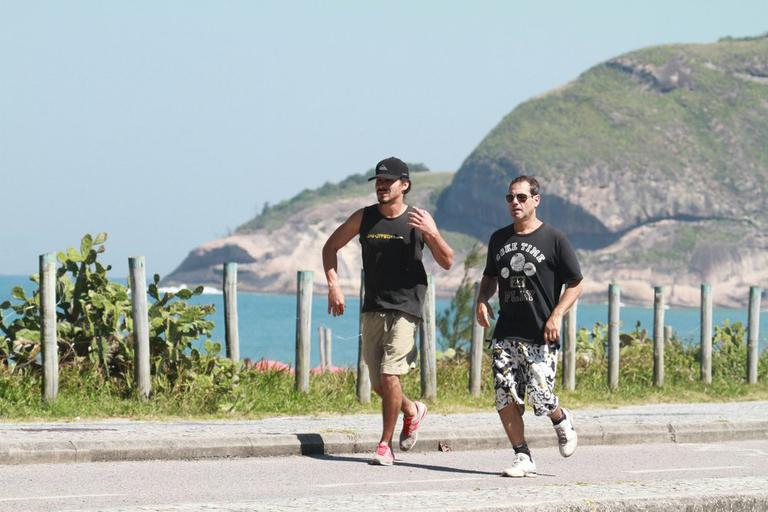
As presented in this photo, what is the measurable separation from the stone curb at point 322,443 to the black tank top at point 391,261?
1.54 meters

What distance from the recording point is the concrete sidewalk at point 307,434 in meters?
10.1

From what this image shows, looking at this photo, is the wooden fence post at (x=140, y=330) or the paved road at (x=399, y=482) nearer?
the paved road at (x=399, y=482)

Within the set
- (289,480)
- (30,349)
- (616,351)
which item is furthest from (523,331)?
(616,351)

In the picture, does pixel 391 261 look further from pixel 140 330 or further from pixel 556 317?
pixel 140 330

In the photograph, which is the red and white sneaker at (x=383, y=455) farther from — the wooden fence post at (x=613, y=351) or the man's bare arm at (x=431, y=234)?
the wooden fence post at (x=613, y=351)

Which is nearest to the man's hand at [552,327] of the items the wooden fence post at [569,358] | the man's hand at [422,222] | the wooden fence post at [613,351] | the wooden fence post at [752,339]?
the man's hand at [422,222]

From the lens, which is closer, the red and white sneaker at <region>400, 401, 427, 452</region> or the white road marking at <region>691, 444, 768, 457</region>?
the red and white sneaker at <region>400, 401, 427, 452</region>

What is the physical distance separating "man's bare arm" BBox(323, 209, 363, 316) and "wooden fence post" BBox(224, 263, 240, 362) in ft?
12.1

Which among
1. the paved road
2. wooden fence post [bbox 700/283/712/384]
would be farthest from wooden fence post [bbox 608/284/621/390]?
the paved road

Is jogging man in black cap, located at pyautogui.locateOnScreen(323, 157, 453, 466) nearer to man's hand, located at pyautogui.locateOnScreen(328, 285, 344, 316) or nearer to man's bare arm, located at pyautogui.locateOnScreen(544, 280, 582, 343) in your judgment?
man's hand, located at pyautogui.locateOnScreen(328, 285, 344, 316)

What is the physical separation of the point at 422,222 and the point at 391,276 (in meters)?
0.44

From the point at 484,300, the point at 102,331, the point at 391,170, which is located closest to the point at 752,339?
the point at 102,331

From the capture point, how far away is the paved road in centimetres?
770

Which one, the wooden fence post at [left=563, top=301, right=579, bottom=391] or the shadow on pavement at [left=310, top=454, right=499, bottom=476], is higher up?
the wooden fence post at [left=563, top=301, right=579, bottom=391]
